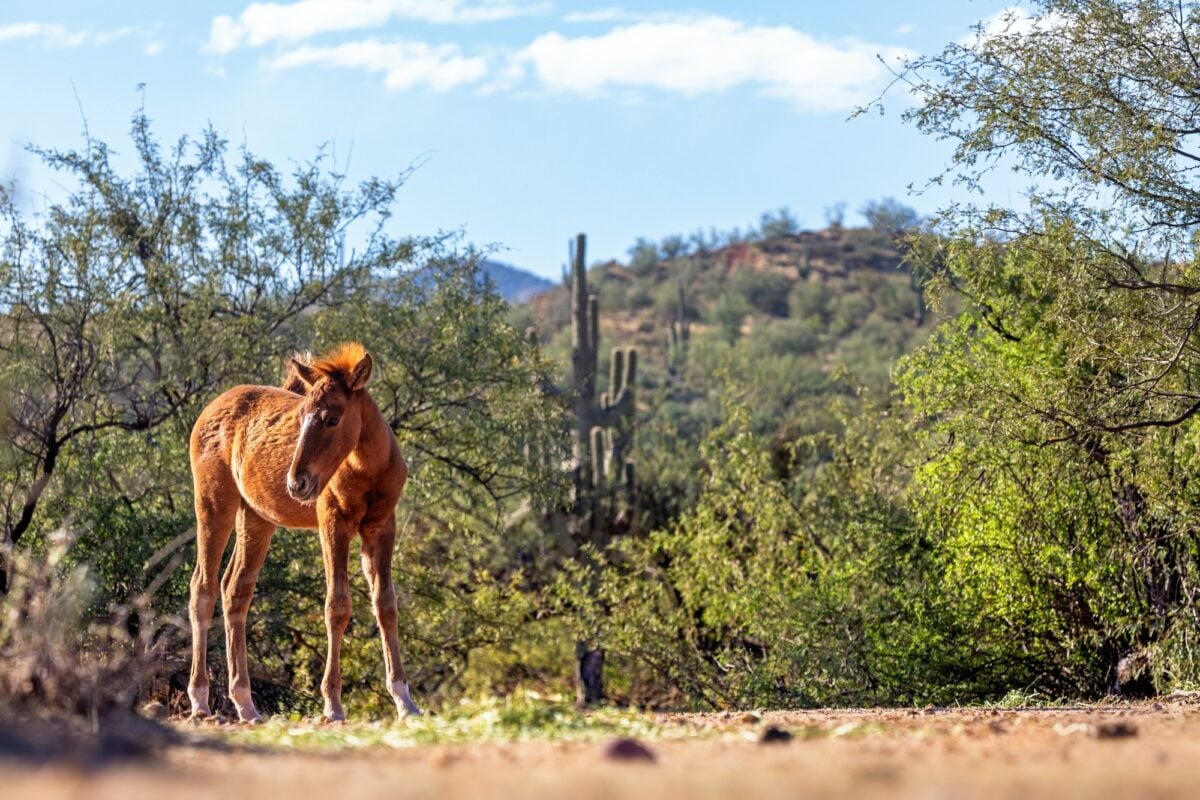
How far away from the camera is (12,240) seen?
15250 mm

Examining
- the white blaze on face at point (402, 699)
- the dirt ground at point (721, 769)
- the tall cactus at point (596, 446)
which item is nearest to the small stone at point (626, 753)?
the dirt ground at point (721, 769)

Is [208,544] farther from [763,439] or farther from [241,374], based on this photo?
[763,439]

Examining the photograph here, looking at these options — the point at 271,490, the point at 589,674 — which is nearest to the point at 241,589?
the point at 271,490

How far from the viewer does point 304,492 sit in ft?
28.9

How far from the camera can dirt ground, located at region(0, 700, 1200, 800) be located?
4.02m

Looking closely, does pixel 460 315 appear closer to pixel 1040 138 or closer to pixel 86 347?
pixel 86 347

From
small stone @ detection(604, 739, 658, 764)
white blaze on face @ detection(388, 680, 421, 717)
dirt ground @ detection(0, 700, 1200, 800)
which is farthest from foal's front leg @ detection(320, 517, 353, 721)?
small stone @ detection(604, 739, 658, 764)

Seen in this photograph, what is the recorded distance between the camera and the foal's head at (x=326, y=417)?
8.84 m

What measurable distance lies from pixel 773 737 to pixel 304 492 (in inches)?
148

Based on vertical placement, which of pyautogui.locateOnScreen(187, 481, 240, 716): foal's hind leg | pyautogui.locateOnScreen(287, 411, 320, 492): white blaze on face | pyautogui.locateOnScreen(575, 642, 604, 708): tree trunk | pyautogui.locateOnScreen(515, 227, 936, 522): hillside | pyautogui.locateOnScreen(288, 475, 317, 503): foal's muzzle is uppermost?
pyautogui.locateOnScreen(515, 227, 936, 522): hillside

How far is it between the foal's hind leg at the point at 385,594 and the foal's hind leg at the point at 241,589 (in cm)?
118

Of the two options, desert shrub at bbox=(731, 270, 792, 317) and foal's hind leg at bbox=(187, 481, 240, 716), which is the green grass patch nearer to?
foal's hind leg at bbox=(187, 481, 240, 716)

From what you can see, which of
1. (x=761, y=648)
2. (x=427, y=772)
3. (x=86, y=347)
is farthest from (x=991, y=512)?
(x=427, y=772)

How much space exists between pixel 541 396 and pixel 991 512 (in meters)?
5.74
